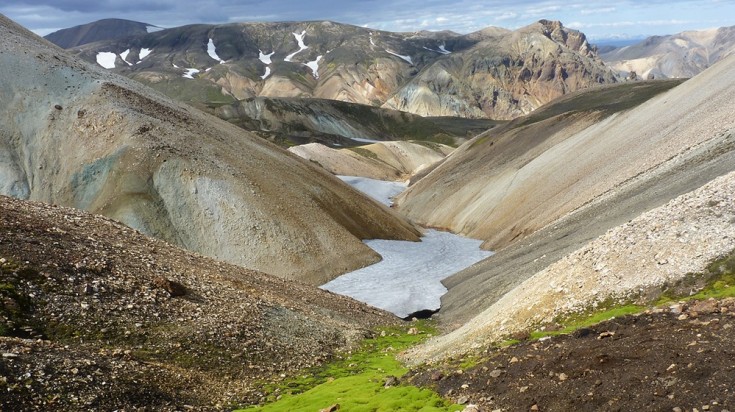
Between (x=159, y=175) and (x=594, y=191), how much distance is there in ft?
168

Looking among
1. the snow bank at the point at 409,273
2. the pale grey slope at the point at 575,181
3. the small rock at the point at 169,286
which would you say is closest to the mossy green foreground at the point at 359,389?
the small rock at the point at 169,286

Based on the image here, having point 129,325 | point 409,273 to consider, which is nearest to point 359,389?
point 129,325

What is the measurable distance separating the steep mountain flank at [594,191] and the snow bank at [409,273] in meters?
2.73

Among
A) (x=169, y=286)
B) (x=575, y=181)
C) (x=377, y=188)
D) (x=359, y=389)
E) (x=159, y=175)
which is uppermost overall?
(x=159, y=175)

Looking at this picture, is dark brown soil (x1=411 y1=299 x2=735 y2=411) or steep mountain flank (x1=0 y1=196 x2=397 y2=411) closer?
dark brown soil (x1=411 y1=299 x2=735 y2=411)

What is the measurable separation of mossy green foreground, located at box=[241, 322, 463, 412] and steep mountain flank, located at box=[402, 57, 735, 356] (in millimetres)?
3701

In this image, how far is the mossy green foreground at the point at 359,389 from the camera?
1817 cm

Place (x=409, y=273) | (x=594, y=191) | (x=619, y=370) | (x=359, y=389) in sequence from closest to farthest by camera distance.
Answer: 1. (x=619, y=370)
2. (x=359, y=389)
3. (x=594, y=191)
4. (x=409, y=273)

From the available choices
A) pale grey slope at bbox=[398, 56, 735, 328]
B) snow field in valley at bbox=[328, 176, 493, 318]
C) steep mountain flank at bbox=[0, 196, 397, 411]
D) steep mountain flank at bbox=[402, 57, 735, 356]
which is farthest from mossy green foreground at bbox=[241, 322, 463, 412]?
snow field in valley at bbox=[328, 176, 493, 318]

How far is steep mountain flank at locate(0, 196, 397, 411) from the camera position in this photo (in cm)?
1947

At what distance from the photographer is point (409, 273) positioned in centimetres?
6469

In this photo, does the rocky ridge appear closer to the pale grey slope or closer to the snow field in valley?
the pale grey slope

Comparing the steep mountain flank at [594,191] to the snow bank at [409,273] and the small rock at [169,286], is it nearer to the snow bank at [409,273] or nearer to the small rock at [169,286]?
the snow bank at [409,273]

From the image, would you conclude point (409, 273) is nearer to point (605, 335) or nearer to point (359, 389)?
point (359, 389)
